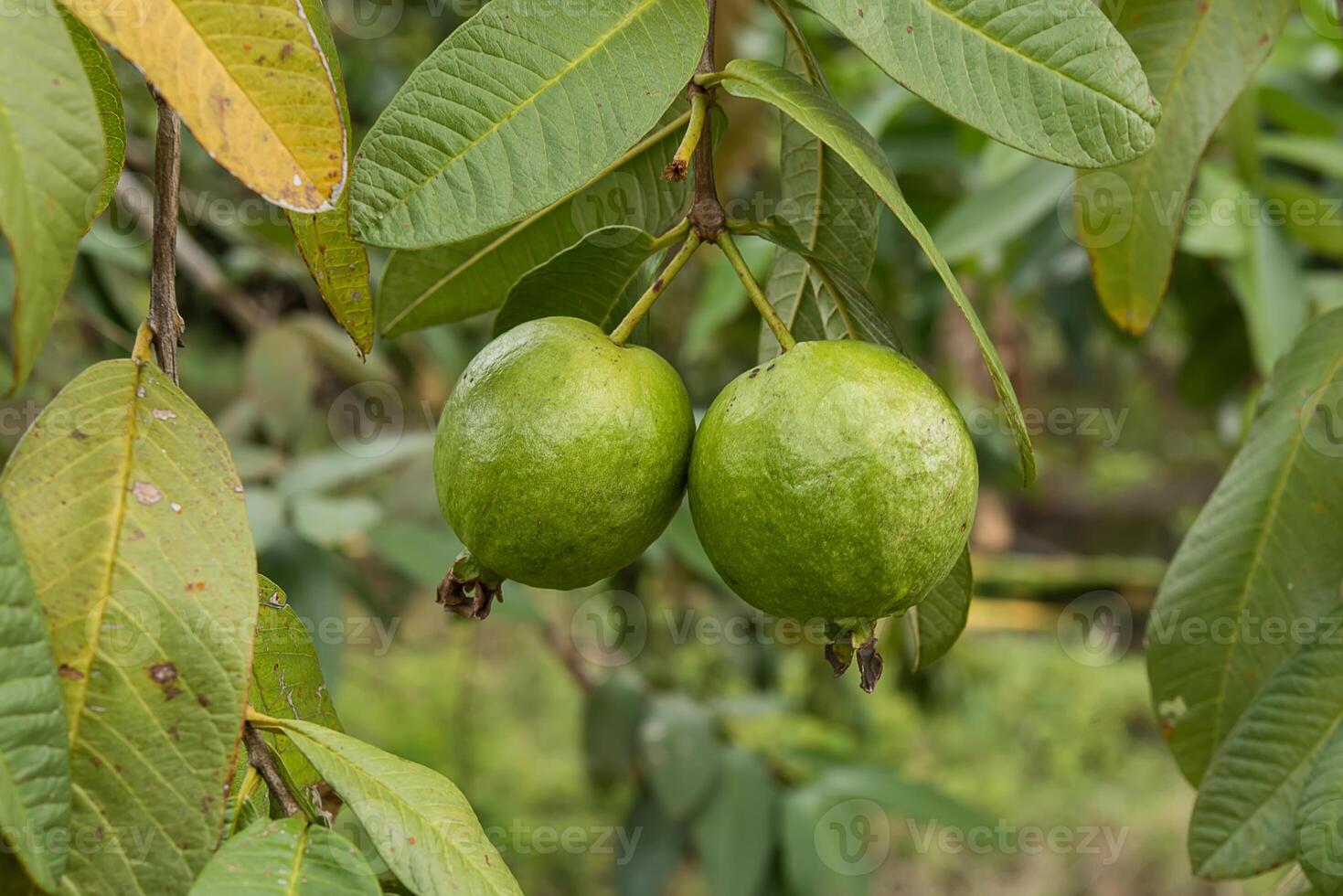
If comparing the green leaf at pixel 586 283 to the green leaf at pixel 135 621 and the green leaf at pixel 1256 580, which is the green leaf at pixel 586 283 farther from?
the green leaf at pixel 1256 580

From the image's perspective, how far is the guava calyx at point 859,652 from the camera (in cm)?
79

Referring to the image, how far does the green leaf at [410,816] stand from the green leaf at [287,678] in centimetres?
10

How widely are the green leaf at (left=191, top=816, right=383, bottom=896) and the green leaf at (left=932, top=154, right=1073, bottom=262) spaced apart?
5.31ft

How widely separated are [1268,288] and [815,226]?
1.21 m

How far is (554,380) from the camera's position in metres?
0.77

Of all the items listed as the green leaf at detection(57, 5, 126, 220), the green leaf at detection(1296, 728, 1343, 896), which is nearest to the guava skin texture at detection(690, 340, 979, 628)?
the green leaf at detection(1296, 728, 1343, 896)

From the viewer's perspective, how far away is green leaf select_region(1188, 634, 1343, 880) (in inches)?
37.6

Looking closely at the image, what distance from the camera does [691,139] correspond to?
81cm

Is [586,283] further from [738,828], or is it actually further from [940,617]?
[738,828]

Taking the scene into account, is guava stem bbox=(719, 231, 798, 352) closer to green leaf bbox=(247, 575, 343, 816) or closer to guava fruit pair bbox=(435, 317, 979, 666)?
guava fruit pair bbox=(435, 317, 979, 666)

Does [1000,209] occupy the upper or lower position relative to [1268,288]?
upper

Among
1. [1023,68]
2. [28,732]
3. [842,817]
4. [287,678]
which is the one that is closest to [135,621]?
[28,732]

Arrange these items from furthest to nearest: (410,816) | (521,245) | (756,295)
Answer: (521,245) → (756,295) → (410,816)

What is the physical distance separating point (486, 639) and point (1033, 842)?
8.69 feet
